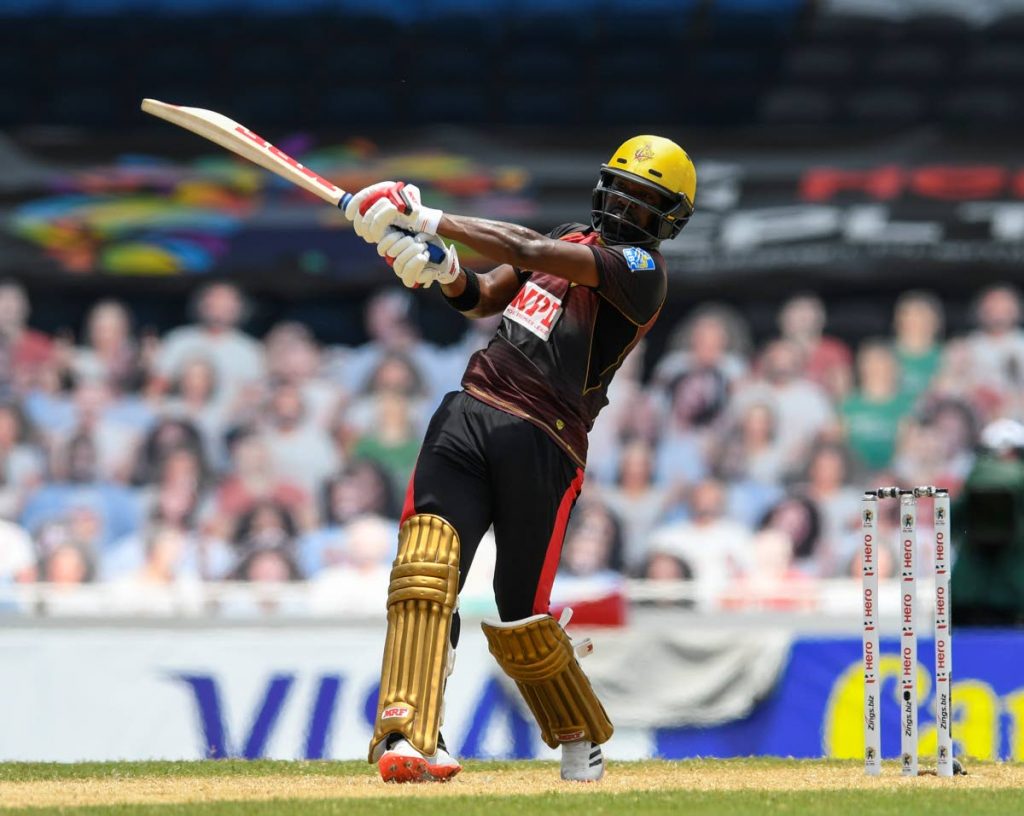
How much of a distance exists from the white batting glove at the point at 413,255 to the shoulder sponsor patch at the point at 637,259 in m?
0.58

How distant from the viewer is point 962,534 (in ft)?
29.1

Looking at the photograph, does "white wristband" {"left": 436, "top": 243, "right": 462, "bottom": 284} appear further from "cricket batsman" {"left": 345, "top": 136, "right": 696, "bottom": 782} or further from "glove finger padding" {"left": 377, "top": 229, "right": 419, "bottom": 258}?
"glove finger padding" {"left": 377, "top": 229, "right": 419, "bottom": 258}

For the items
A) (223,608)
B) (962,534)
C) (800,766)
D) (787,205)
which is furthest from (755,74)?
(800,766)

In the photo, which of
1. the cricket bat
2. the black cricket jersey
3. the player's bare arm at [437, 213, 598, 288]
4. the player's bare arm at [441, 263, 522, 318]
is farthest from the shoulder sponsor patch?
the cricket bat

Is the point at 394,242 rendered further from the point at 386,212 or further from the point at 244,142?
the point at 244,142

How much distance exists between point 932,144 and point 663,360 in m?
3.09

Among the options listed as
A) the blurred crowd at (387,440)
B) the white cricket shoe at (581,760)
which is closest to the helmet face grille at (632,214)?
the white cricket shoe at (581,760)

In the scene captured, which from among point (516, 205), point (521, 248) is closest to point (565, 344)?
point (521, 248)

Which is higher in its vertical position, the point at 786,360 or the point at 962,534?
the point at 786,360

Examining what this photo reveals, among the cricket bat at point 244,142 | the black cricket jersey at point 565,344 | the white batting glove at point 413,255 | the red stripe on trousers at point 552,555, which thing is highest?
the cricket bat at point 244,142

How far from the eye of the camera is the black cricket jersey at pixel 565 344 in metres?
6.04

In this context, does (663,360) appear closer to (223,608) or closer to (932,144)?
(932,144)

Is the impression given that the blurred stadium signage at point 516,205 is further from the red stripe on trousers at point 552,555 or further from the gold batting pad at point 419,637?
the gold batting pad at point 419,637

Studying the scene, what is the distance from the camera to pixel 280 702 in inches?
348
